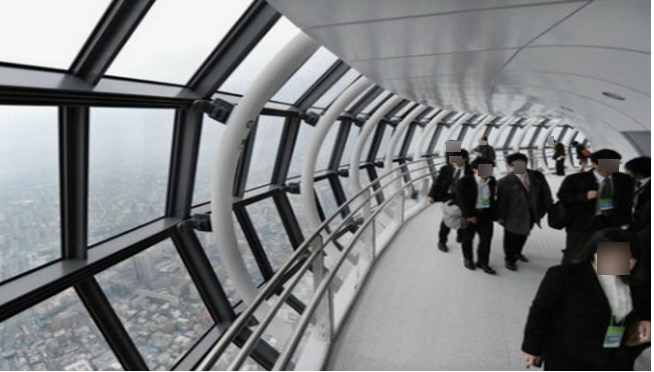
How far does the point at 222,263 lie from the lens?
6016mm

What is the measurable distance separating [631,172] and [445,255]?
2163 mm

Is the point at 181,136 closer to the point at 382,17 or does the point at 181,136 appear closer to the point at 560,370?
the point at 382,17

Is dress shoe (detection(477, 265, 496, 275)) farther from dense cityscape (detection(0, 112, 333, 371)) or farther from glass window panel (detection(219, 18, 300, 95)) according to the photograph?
glass window panel (detection(219, 18, 300, 95))

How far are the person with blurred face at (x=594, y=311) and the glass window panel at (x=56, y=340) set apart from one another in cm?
415

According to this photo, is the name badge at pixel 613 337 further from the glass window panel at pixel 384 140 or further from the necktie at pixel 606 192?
the glass window panel at pixel 384 140

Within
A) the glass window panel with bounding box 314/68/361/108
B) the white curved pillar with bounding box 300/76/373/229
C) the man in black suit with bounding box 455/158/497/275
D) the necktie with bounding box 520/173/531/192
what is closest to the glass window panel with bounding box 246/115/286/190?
the white curved pillar with bounding box 300/76/373/229

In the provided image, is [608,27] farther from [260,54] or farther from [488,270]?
[260,54]

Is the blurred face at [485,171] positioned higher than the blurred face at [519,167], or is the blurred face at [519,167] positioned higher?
the blurred face at [519,167]

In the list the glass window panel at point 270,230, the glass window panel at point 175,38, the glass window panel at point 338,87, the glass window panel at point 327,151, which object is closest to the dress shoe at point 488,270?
the glass window panel at point 175,38

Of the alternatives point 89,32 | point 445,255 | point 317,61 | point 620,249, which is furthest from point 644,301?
point 317,61

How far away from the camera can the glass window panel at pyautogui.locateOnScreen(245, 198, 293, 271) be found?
7.75m

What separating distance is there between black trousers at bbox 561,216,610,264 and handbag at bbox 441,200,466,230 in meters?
1.04

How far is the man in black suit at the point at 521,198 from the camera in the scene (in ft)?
13.4

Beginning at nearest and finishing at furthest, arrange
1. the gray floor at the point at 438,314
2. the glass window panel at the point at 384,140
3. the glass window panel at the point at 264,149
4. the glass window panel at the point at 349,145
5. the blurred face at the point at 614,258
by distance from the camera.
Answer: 1. the blurred face at the point at 614,258
2. the gray floor at the point at 438,314
3. the glass window panel at the point at 264,149
4. the glass window panel at the point at 349,145
5. the glass window panel at the point at 384,140
